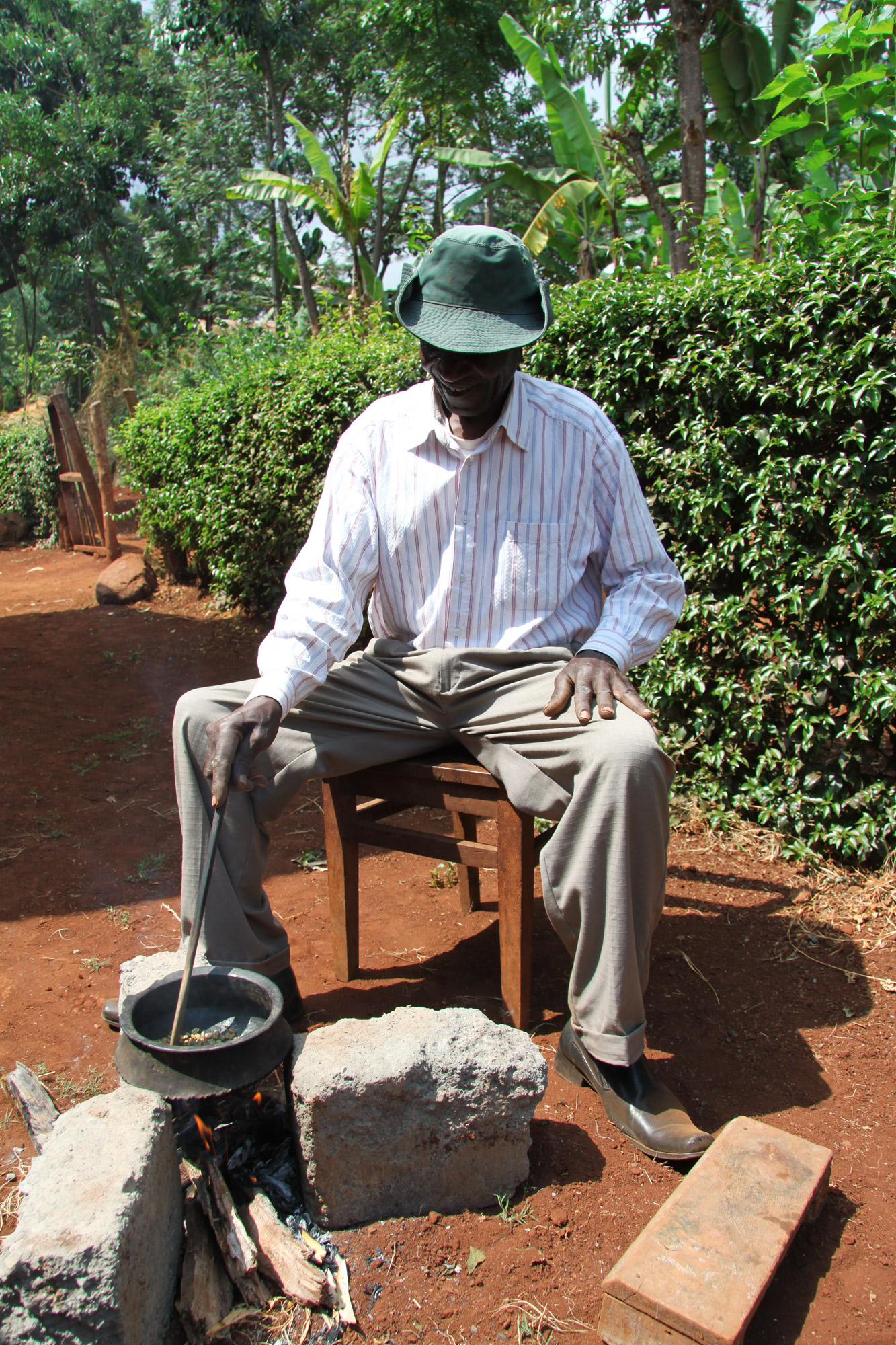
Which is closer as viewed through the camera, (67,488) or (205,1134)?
(205,1134)

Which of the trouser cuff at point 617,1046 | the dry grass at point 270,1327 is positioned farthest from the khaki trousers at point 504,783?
the dry grass at point 270,1327

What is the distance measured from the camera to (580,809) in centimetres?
216

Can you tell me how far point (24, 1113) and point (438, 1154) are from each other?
36.5 inches

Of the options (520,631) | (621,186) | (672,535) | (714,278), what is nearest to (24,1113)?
(520,631)

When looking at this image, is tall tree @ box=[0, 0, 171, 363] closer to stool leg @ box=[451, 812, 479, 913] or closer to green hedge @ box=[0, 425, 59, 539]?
green hedge @ box=[0, 425, 59, 539]

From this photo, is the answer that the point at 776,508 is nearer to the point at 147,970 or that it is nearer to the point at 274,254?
the point at 147,970

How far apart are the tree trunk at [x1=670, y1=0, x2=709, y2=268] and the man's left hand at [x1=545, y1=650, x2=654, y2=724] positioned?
891cm

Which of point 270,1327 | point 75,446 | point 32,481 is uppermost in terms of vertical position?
point 75,446

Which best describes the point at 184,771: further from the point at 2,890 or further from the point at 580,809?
the point at 2,890

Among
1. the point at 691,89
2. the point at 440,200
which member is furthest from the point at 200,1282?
the point at 440,200

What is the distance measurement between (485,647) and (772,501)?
57.1 inches

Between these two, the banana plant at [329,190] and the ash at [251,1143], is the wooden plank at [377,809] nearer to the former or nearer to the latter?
the ash at [251,1143]

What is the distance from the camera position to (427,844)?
107 inches

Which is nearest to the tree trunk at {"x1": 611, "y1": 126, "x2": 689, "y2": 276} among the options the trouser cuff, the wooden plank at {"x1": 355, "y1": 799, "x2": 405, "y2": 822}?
the wooden plank at {"x1": 355, "y1": 799, "x2": 405, "y2": 822}
